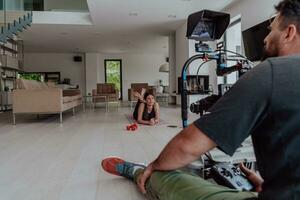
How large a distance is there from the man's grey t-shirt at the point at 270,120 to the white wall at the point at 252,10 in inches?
191

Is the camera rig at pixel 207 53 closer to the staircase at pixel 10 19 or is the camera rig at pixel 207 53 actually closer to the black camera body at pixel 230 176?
the black camera body at pixel 230 176

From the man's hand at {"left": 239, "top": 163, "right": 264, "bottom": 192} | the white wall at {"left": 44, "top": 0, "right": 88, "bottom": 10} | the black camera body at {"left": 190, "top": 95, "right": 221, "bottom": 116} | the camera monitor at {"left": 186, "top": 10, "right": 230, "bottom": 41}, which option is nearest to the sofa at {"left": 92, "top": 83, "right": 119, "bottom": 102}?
the white wall at {"left": 44, "top": 0, "right": 88, "bottom": 10}

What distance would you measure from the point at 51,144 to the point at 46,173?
115cm

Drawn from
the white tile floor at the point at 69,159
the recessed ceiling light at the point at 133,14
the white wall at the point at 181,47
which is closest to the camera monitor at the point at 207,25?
the white tile floor at the point at 69,159

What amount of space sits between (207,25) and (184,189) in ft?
3.53

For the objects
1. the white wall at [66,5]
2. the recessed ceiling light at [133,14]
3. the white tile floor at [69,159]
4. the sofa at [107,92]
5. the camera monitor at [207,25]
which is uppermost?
the white wall at [66,5]

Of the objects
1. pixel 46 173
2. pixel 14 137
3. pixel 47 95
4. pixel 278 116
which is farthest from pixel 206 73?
pixel 278 116

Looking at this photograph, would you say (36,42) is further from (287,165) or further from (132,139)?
→ (287,165)

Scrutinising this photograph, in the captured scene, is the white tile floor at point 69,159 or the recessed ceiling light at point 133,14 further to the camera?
the recessed ceiling light at point 133,14

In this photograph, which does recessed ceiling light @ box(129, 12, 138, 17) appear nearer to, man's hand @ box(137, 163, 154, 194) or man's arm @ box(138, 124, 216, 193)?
man's hand @ box(137, 163, 154, 194)

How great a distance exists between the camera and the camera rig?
1529mm

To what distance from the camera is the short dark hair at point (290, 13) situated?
707mm

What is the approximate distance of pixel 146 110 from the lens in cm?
493

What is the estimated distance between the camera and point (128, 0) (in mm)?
6273
